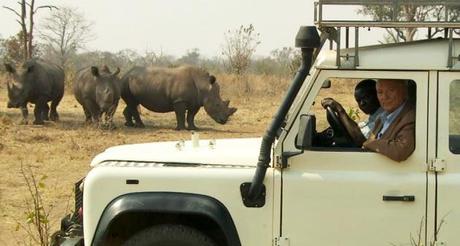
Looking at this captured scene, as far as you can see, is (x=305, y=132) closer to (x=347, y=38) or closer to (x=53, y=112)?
(x=347, y=38)

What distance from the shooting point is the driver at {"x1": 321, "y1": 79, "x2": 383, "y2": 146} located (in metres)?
5.27

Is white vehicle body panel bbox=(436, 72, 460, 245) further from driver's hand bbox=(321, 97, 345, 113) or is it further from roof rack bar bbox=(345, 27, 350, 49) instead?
driver's hand bbox=(321, 97, 345, 113)

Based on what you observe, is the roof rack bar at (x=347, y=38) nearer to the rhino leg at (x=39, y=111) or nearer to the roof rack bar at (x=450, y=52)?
the roof rack bar at (x=450, y=52)

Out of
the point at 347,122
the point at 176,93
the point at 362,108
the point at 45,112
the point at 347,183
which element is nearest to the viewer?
the point at 347,183

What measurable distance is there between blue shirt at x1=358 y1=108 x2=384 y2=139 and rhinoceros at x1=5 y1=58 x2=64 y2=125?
16.5 meters

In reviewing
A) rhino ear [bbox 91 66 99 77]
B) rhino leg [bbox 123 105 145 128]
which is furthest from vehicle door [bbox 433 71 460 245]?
rhino leg [bbox 123 105 145 128]

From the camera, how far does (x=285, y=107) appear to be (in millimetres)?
4848

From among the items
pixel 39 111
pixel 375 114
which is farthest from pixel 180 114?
pixel 375 114

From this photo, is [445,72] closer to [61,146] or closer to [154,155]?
[154,155]

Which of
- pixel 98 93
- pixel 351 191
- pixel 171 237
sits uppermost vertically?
pixel 98 93

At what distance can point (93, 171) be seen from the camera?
509 centimetres

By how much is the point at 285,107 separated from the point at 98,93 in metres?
15.8

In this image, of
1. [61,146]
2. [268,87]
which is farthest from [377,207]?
[268,87]

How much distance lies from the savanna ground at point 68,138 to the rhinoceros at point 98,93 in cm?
43
